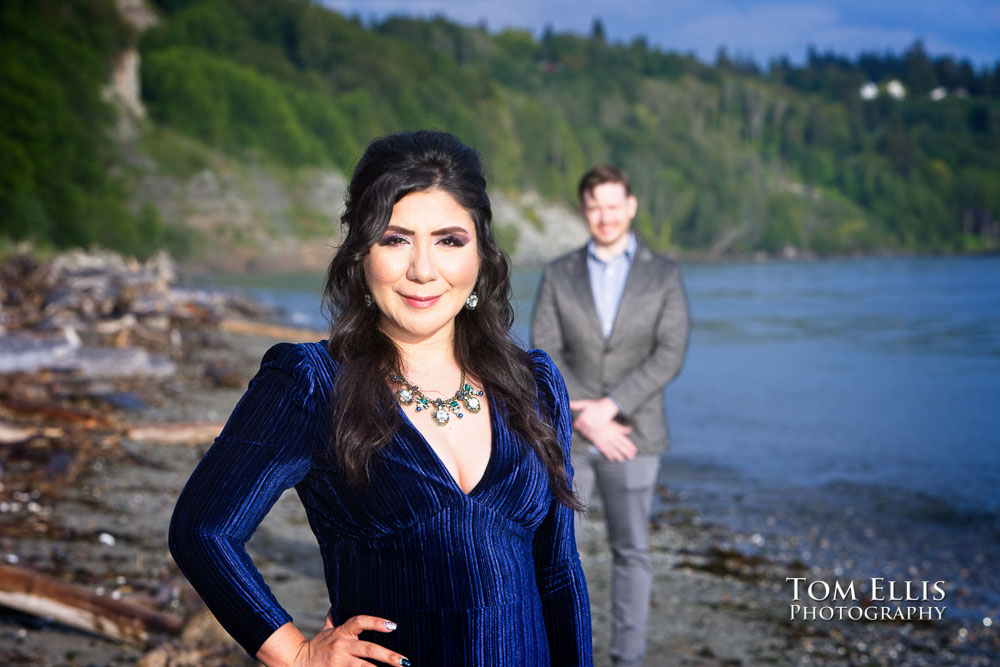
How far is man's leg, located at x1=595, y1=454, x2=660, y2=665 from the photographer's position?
506 cm

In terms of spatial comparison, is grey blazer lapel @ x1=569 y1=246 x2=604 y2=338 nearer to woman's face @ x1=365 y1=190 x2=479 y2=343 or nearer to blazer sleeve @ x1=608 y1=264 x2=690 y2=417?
blazer sleeve @ x1=608 y1=264 x2=690 y2=417

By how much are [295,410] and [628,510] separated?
11.1 feet

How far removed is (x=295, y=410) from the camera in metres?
2.00

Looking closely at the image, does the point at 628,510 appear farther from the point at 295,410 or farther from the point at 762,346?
the point at 762,346

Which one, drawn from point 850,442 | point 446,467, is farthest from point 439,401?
point 850,442

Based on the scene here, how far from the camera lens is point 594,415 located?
195 inches

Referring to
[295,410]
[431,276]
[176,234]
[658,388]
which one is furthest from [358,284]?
[176,234]

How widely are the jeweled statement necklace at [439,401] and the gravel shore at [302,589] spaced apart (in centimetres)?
286

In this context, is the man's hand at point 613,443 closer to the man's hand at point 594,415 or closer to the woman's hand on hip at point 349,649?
the man's hand at point 594,415

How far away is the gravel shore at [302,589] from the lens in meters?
4.84

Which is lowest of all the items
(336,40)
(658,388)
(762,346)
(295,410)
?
(762,346)

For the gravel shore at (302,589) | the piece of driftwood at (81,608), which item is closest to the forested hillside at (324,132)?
the gravel shore at (302,589)

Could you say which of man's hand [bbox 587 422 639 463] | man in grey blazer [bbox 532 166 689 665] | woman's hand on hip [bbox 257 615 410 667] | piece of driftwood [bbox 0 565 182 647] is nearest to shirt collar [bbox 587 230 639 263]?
man in grey blazer [bbox 532 166 689 665]

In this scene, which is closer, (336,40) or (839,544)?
(839,544)
